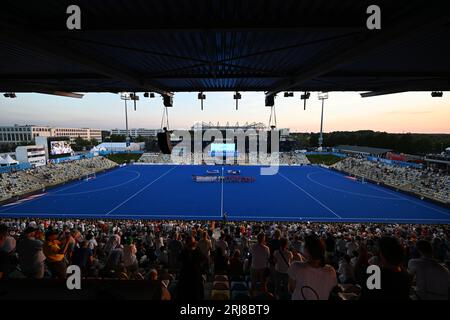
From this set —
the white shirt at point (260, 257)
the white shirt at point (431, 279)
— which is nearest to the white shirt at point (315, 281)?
the white shirt at point (431, 279)

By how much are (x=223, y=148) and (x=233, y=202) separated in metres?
36.4

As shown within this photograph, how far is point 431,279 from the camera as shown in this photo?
2893mm

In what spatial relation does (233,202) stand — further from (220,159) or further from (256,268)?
(220,159)

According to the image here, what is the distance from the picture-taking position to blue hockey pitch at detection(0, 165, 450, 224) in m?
21.6

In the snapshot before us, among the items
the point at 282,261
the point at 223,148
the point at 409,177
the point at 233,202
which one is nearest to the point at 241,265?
the point at 282,261
